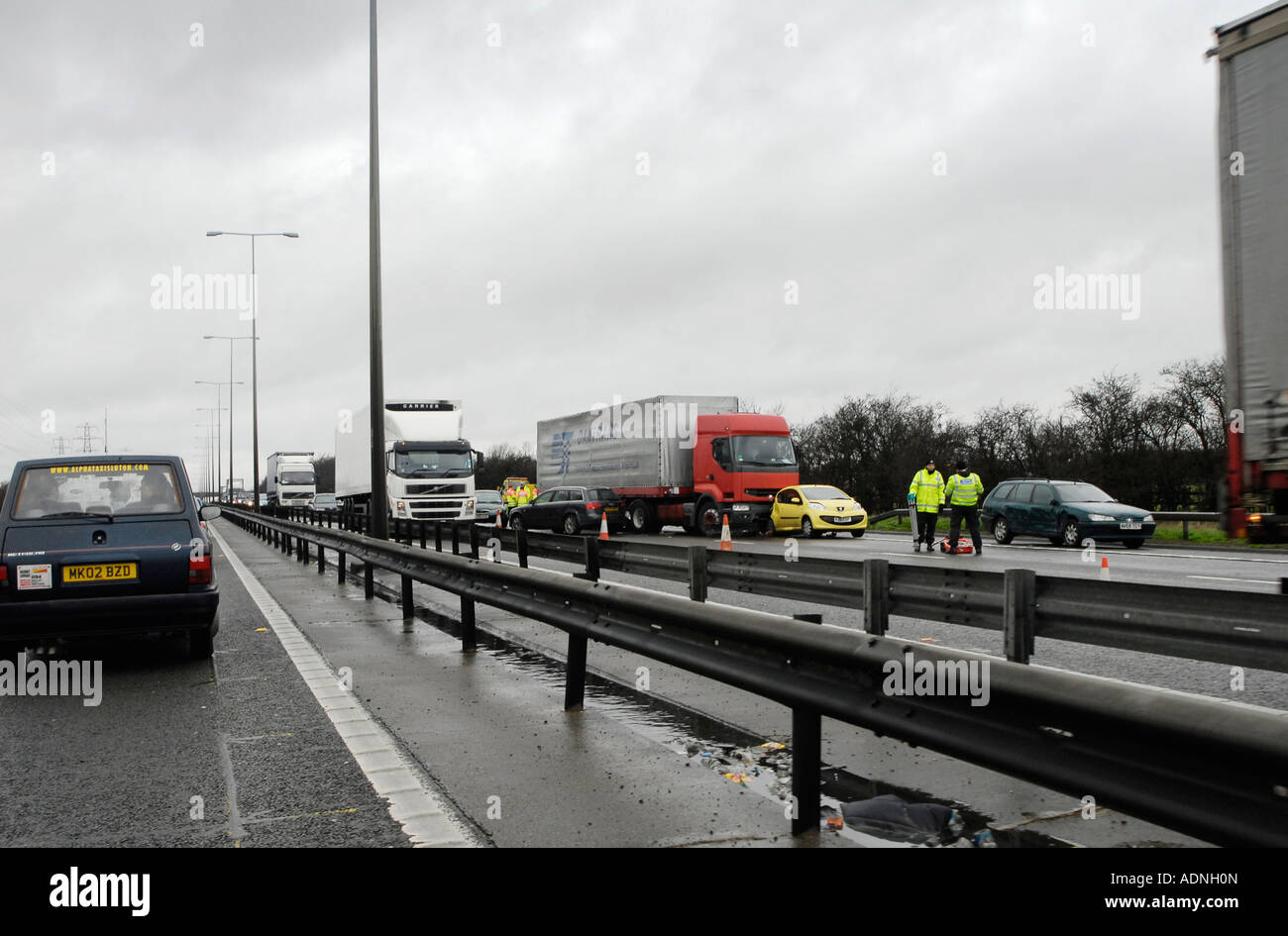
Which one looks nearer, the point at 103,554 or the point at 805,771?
the point at 805,771

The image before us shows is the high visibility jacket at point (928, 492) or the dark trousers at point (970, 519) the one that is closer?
the dark trousers at point (970, 519)

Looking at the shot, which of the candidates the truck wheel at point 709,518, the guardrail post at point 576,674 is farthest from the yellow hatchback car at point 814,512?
the guardrail post at point 576,674

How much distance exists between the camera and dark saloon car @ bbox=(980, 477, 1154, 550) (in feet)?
74.6

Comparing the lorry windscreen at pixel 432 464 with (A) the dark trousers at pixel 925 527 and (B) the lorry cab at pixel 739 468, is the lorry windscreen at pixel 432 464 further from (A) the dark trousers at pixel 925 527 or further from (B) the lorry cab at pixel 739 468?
(A) the dark trousers at pixel 925 527

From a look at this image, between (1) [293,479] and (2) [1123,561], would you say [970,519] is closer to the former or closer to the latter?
(2) [1123,561]

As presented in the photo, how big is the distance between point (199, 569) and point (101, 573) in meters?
0.66

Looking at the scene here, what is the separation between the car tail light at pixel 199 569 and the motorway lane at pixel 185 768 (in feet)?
2.15

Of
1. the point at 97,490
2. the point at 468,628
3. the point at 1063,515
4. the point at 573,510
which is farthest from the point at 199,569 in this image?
the point at 573,510

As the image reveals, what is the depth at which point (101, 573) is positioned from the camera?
8.21m

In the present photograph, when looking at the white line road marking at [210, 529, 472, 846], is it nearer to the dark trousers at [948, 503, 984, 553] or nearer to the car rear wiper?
the car rear wiper

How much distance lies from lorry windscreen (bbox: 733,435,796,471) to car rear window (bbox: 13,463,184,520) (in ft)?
71.7

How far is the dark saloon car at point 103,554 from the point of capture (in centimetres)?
800

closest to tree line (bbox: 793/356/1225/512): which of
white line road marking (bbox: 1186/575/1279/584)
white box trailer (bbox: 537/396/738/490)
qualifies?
Answer: white box trailer (bbox: 537/396/738/490)
